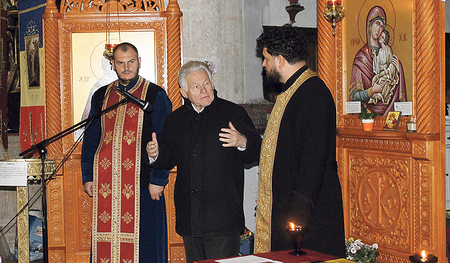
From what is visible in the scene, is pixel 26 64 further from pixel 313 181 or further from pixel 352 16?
pixel 313 181

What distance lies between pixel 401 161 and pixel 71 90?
3069 mm

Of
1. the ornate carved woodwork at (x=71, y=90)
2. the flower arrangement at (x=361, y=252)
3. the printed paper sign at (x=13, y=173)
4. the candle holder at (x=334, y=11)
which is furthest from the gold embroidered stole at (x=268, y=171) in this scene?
the printed paper sign at (x=13, y=173)

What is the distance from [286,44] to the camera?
2.73m

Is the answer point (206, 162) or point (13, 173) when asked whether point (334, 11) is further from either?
point (13, 173)

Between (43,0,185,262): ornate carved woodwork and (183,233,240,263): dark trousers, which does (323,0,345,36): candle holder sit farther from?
(183,233,240,263): dark trousers

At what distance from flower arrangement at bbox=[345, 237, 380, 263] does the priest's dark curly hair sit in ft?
7.49

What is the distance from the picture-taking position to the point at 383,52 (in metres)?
4.43

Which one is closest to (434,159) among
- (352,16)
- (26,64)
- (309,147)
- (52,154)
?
(352,16)

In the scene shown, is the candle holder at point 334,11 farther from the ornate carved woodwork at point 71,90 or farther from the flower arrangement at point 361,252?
the flower arrangement at point 361,252

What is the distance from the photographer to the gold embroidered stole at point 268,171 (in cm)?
290

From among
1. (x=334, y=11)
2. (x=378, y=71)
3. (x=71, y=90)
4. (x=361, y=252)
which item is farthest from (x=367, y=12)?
(x=71, y=90)

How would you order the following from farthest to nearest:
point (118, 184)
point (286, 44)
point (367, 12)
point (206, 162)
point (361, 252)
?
point (367, 12), point (361, 252), point (118, 184), point (206, 162), point (286, 44)

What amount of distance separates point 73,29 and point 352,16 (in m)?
2.64

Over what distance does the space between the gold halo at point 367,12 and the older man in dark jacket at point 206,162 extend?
1.87 meters
